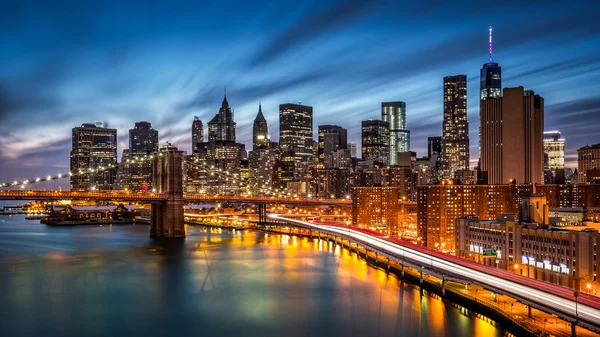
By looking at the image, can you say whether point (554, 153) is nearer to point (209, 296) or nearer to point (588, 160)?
point (588, 160)

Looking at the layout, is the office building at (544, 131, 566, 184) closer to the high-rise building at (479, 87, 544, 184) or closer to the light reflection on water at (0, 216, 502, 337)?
the high-rise building at (479, 87, 544, 184)

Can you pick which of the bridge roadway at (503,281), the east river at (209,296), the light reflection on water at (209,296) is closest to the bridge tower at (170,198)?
the light reflection on water at (209,296)

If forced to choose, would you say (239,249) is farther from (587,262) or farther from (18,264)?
(587,262)

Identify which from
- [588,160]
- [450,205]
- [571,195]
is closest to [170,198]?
[450,205]

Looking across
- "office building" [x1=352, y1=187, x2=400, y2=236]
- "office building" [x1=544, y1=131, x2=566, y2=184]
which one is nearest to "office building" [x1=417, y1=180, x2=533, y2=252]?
"office building" [x1=352, y1=187, x2=400, y2=236]

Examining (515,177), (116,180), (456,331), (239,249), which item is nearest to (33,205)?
(116,180)

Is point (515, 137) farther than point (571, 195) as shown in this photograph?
Yes
